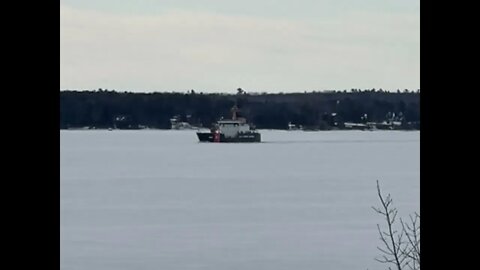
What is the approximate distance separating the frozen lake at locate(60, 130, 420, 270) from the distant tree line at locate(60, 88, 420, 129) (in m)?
1.23

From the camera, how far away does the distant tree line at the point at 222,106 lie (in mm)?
14812

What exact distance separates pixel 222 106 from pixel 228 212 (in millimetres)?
9857

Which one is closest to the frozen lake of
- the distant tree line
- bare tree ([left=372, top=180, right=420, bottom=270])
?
bare tree ([left=372, top=180, right=420, bottom=270])

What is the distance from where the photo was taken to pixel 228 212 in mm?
14820

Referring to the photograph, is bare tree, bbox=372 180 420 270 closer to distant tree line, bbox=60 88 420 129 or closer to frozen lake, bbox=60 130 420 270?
frozen lake, bbox=60 130 420 270

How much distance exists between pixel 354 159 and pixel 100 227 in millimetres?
16712

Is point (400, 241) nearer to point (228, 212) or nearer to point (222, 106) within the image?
point (228, 212)

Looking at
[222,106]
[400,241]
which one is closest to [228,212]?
[222,106]

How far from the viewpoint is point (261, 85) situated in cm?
3106

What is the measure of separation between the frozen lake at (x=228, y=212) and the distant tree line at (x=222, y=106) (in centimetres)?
123

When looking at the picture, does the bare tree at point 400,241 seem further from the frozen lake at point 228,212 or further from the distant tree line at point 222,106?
the distant tree line at point 222,106
